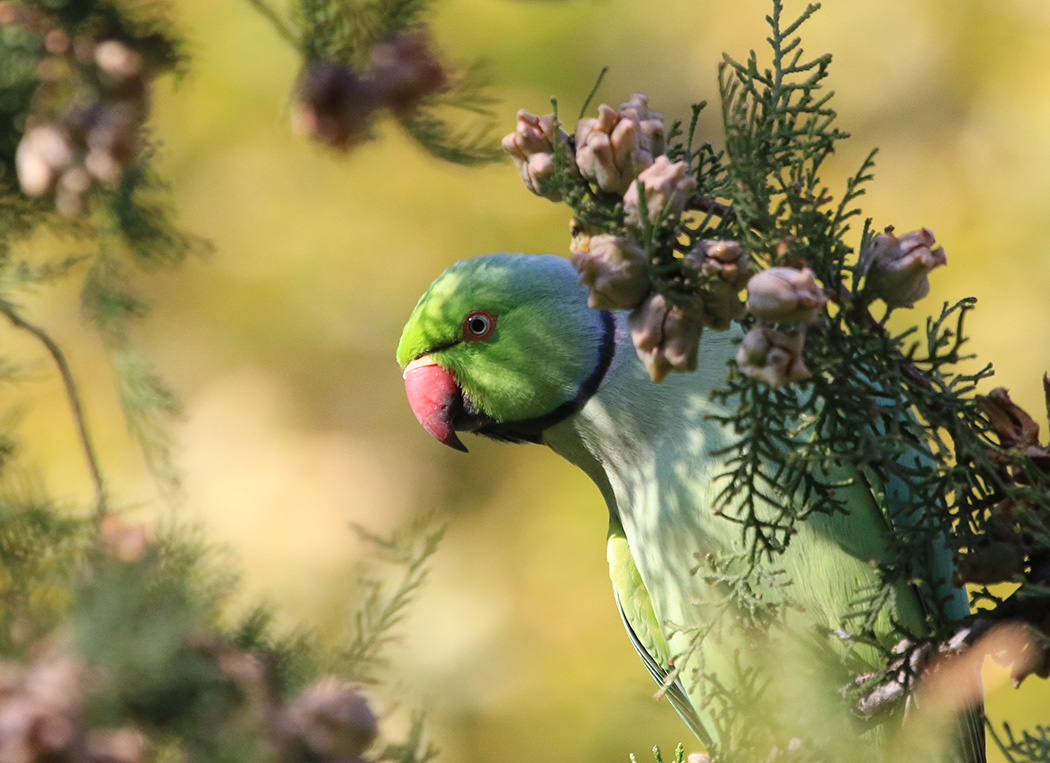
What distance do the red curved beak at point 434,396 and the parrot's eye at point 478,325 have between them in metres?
0.08

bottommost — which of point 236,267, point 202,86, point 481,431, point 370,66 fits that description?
point 481,431

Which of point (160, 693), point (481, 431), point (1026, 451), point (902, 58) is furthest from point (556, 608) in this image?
point (160, 693)

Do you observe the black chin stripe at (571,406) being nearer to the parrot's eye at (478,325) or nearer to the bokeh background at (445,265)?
the parrot's eye at (478,325)

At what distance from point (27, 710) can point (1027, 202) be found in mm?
3695

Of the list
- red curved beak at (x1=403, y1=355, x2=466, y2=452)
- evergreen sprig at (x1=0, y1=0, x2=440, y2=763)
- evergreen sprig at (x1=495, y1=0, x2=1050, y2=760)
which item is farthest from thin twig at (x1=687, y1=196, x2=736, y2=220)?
red curved beak at (x1=403, y1=355, x2=466, y2=452)

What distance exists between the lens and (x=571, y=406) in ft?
5.68

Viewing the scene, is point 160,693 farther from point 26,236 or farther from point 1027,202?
point 1027,202

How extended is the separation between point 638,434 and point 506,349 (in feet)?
0.91

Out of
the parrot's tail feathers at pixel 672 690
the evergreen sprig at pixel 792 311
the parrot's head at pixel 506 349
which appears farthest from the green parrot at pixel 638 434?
the evergreen sprig at pixel 792 311

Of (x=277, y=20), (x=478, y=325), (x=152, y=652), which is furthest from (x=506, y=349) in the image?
(x=152, y=652)

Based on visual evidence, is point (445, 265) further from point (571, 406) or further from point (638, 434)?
point (638, 434)

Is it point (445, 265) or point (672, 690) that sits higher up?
point (445, 265)

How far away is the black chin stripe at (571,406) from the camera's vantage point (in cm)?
172

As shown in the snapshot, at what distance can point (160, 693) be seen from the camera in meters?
0.75
